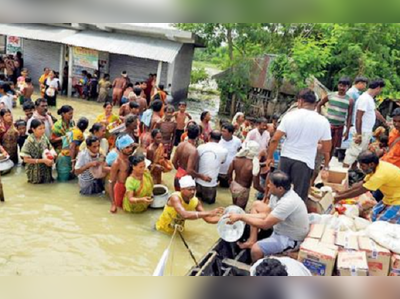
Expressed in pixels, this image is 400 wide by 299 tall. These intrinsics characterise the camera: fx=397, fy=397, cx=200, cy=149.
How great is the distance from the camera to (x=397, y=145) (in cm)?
632

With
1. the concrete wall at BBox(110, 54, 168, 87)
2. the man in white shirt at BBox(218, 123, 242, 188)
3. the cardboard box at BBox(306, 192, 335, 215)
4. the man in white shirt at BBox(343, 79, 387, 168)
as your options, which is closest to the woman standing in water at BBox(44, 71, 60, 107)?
the concrete wall at BBox(110, 54, 168, 87)

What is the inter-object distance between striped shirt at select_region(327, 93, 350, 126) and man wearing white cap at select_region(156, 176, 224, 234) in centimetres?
354

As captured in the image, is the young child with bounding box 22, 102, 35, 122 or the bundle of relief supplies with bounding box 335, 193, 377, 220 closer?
the bundle of relief supplies with bounding box 335, 193, 377, 220

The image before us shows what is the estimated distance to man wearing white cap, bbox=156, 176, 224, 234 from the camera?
201 inches

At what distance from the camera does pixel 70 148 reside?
22.6ft

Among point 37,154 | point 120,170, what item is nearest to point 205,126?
point 120,170

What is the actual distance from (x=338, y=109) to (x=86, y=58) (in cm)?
1118

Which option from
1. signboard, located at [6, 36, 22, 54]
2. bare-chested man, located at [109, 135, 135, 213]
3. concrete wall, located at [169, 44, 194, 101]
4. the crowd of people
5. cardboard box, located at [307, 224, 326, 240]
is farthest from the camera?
signboard, located at [6, 36, 22, 54]

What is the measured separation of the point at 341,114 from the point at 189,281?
6.59 m

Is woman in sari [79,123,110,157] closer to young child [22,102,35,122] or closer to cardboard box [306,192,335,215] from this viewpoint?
young child [22,102,35,122]
